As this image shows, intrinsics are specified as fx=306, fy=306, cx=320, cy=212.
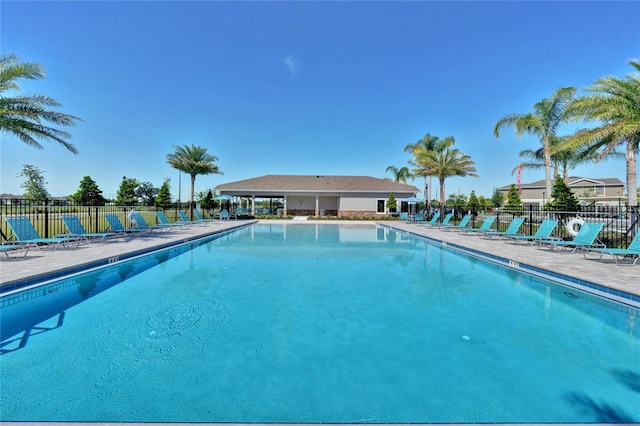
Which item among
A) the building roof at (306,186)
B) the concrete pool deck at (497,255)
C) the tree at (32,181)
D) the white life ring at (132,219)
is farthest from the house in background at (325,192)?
the tree at (32,181)

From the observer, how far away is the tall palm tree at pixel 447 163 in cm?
2480

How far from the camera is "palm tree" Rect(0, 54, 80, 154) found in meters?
8.52

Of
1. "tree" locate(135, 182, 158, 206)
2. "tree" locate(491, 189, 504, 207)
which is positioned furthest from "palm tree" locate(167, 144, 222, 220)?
"tree" locate(491, 189, 504, 207)

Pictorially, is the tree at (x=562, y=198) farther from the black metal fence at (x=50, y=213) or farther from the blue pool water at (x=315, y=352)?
the black metal fence at (x=50, y=213)

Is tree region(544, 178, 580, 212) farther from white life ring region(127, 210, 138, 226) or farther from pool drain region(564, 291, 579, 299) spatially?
white life ring region(127, 210, 138, 226)

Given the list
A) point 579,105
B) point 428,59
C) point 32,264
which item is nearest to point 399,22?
point 428,59

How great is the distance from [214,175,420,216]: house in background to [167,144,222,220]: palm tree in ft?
7.36

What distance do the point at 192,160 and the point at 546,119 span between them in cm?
2629

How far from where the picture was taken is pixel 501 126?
2014cm

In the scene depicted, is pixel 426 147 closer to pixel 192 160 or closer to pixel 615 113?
pixel 615 113

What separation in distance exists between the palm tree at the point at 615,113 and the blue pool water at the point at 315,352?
6426 millimetres

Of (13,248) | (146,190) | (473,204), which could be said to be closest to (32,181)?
(146,190)

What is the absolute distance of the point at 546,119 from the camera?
720 inches

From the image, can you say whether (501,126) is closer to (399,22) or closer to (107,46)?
(399,22)
